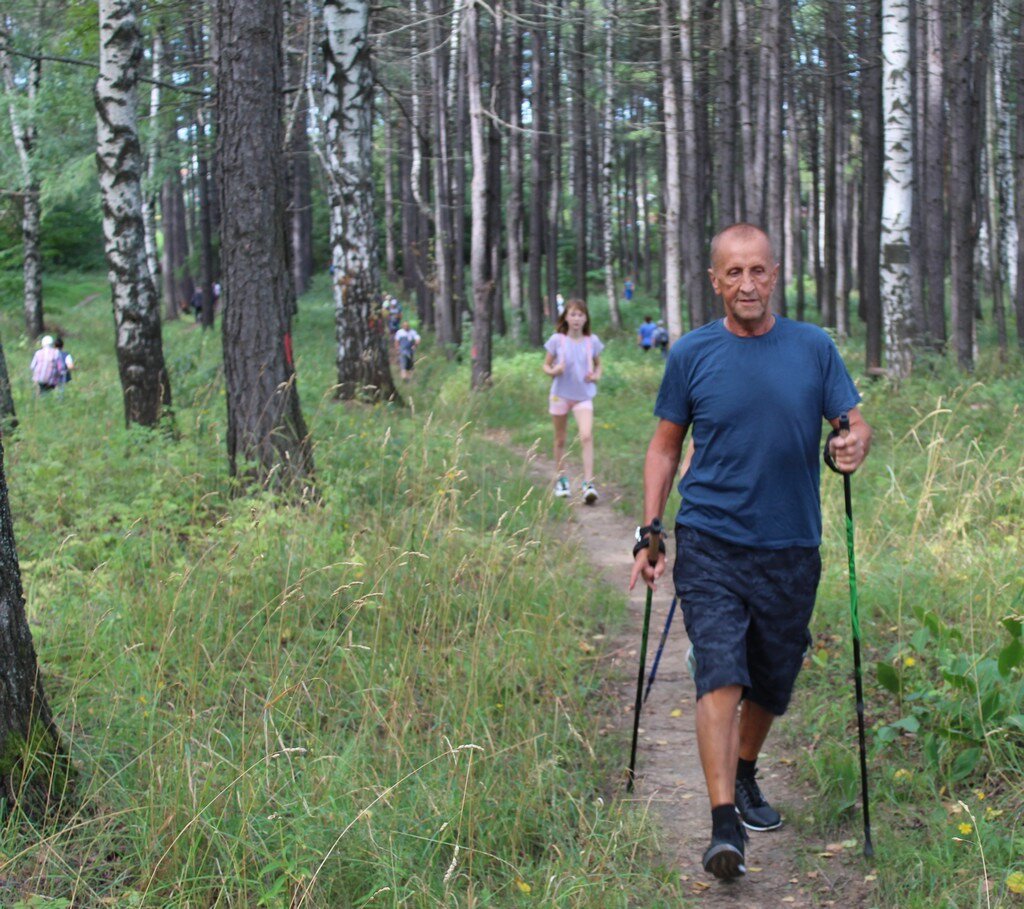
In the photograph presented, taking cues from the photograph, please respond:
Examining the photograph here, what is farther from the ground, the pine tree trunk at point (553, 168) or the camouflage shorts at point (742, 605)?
the pine tree trunk at point (553, 168)

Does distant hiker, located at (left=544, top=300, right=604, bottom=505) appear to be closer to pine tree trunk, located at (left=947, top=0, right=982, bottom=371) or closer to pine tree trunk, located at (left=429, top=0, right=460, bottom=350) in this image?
pine tree trunk, located at (left=947, top=0, right=982, bottom=371)

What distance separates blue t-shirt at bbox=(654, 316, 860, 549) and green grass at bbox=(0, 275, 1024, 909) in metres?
1.17

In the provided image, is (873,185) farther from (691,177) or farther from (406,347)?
(406,347)

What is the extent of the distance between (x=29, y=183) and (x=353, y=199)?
16.8m

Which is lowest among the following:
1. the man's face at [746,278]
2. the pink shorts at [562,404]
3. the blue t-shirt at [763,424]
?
the pink shorts at [562,404]

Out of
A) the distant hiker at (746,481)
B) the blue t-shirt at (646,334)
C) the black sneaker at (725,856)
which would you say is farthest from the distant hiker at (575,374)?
the blue t-shirt at (646,334)

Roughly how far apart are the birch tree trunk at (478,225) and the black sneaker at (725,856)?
1537cm

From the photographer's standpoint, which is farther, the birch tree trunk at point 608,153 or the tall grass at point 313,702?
the birch tree trunk at point 608,153

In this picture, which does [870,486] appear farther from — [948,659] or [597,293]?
[597,293]

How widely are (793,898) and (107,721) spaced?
8.48 feet

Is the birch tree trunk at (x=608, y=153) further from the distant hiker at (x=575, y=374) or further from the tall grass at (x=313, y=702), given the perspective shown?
the tall grass at (x=313, y=702)

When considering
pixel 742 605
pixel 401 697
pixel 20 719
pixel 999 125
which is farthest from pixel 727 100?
pixel 20 719

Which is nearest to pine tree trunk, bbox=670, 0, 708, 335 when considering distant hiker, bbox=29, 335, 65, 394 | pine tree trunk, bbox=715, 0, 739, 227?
pine tree trunk, bbox=715, 0, 739, 227

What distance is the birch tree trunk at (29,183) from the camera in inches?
1075
